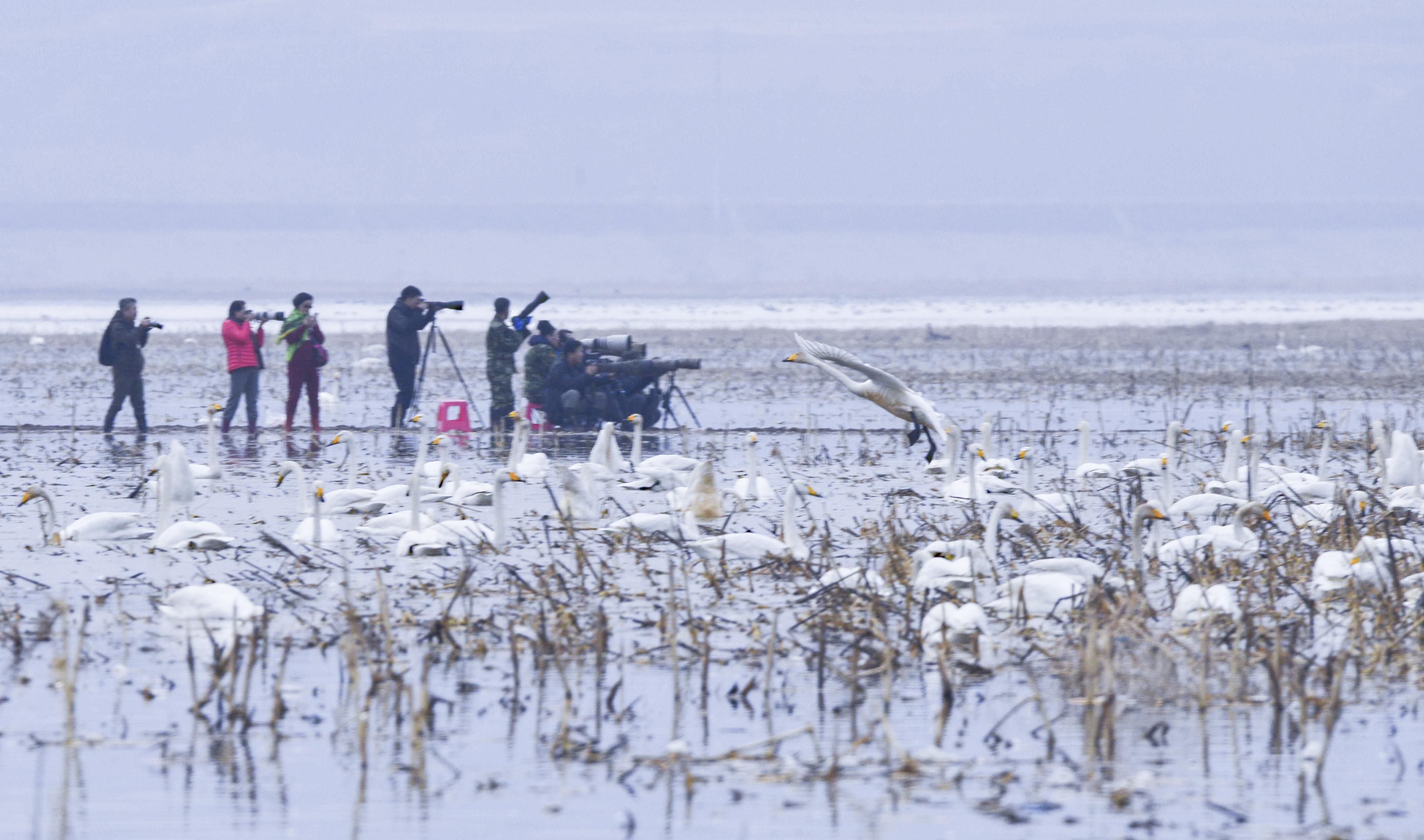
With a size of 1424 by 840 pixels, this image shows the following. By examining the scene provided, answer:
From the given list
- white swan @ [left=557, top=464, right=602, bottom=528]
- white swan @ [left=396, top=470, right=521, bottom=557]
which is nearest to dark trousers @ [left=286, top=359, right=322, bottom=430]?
white swan @ [left=557, top=464, right=602, bottom=528]

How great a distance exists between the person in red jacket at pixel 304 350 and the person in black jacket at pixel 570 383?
203 centimetres

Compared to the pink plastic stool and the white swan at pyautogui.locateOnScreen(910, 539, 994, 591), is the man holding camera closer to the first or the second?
the pink plastic stool

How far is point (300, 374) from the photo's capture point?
16.6 m

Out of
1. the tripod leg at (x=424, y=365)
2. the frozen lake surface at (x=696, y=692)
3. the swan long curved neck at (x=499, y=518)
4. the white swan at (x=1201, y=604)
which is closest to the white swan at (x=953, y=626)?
the frozen lake surface at (x=696, y=692)

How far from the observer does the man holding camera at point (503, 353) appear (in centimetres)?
1683

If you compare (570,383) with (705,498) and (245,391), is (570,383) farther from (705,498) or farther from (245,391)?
(705,498)

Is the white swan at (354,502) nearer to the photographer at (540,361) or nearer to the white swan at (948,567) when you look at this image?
the white swan at (948,567)

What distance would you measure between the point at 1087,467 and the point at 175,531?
6.33 m

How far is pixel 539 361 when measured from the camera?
671 inches

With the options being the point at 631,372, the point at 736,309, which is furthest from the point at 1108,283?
the point at 631,372

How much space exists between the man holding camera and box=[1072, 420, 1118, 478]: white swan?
512 centimetres

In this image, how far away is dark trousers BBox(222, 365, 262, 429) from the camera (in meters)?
16.4

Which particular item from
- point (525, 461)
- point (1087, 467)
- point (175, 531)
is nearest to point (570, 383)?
point (525, 461)

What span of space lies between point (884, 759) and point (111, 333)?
38.2ft
